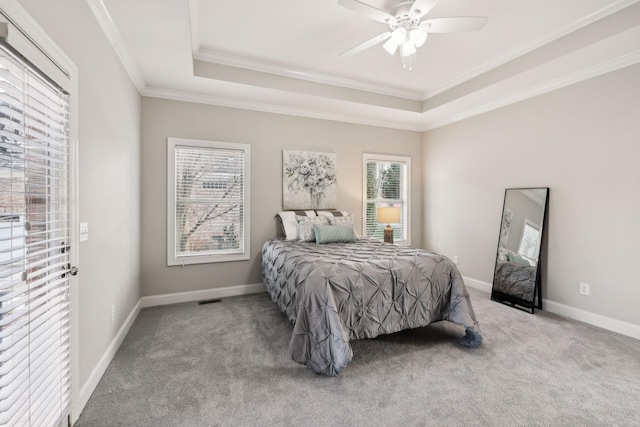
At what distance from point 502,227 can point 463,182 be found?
92 cm

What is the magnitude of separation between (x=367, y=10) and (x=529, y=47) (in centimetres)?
194

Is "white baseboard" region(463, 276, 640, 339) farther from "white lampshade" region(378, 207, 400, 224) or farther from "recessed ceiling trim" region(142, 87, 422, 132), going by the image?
"recessed ceiling trim" region(142, 87, 422, 132)

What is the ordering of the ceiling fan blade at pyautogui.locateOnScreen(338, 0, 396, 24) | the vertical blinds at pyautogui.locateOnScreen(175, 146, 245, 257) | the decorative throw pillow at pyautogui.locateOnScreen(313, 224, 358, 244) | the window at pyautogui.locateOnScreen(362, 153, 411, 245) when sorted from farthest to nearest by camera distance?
the window at pyautogui.locateOnScreen(362, 153, 411, 245), the vertical blinds at pyautogui.locateOnScreen(175, 146, 245, 257), the decorative throw pillow at pyautogui.locateOnScreen(313, 224, 358, 244), the ceiling fan blade at pyautogui.locateOnScreen(338, 0, 396, 24)

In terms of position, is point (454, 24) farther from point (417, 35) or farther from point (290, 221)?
point (290, 221)

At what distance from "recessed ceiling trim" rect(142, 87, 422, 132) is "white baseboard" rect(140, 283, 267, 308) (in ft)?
7.79

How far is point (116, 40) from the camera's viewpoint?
7.68 feet

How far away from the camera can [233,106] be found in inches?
151

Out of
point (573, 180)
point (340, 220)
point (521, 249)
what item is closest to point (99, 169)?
point (340, 220)

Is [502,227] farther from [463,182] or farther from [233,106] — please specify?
[233,106]

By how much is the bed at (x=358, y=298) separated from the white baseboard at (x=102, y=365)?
4.18 feet

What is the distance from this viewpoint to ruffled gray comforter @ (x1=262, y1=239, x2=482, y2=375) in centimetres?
208

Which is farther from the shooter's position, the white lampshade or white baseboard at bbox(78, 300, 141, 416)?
the white lampshade

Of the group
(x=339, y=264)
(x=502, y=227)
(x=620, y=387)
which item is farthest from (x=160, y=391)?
(x=502, y=227)

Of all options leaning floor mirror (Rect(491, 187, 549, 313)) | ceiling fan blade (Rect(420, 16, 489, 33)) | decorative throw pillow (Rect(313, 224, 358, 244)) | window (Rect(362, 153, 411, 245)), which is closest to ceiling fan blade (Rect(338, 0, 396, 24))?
ceiling fan blade (Rect(420, 16, 489, 33))
